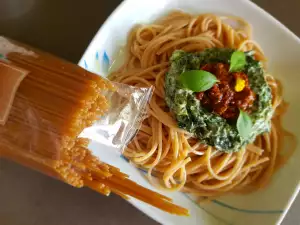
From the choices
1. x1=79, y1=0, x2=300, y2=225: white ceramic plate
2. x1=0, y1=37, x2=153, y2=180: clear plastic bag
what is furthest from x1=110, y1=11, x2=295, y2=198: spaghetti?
x1=0, y1=37, x2=153, y2=180: clear plastic bag

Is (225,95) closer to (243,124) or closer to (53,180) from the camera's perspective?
(243,124)

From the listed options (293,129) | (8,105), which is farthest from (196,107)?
(8,105)

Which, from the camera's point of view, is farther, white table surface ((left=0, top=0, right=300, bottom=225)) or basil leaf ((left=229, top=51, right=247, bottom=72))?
white table surface ((left=0, top=0, right=300, bottom=225))

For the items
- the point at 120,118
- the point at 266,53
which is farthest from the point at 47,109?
the point at 266,53

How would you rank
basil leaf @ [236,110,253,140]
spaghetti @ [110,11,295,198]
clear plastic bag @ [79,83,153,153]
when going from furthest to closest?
spaghetti @ [110,11,295,198] < basil leaf @ [236,110,253,140] < clear plastic bag @ [79,83,153,153]

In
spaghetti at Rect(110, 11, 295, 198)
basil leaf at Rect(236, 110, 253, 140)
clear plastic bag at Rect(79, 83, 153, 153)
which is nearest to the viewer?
clear plastic bag at Rect(79, 83, 153, 153)

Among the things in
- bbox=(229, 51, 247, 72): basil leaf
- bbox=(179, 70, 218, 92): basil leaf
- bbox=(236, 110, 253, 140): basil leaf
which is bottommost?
bbox=(236, 110, 253, 140): basil leaf

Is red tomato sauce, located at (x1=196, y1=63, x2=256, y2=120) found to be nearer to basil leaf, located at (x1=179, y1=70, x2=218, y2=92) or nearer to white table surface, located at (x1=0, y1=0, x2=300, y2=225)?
basil leaf, located at (x1=179, y1=70, x2=218, y2=92)
